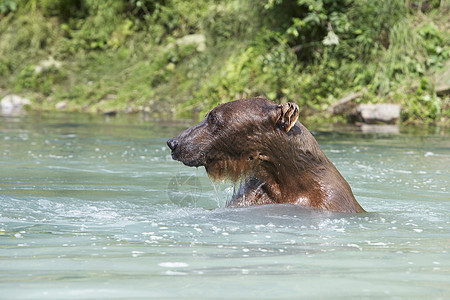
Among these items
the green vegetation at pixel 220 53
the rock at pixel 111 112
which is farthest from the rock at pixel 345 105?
the rock at pixel 111 112

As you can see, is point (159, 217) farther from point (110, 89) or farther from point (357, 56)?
point (110, 89)

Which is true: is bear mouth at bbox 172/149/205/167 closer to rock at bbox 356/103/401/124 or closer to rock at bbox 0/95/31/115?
rock at bbox 356/103/401/124

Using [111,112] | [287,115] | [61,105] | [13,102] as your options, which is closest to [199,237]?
[287,115]

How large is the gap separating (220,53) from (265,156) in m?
13.9

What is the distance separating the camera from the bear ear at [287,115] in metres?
4.97

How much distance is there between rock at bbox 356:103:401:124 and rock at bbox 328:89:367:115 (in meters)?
0.36

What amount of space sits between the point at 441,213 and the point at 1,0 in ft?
68.0

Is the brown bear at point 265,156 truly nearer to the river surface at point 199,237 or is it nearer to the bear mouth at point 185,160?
the bear mouth at point 185,160

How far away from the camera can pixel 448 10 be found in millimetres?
16141

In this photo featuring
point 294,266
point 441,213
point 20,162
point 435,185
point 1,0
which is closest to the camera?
point 294,266

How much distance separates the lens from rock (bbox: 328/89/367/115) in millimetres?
15438

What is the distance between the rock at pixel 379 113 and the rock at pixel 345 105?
36 cm

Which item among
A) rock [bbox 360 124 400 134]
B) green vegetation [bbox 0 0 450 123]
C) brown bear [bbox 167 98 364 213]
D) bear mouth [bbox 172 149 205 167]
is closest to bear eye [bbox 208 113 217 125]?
brown bear [bbox 167 98 364 213]

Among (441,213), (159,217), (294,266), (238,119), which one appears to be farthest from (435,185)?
(294,266)
